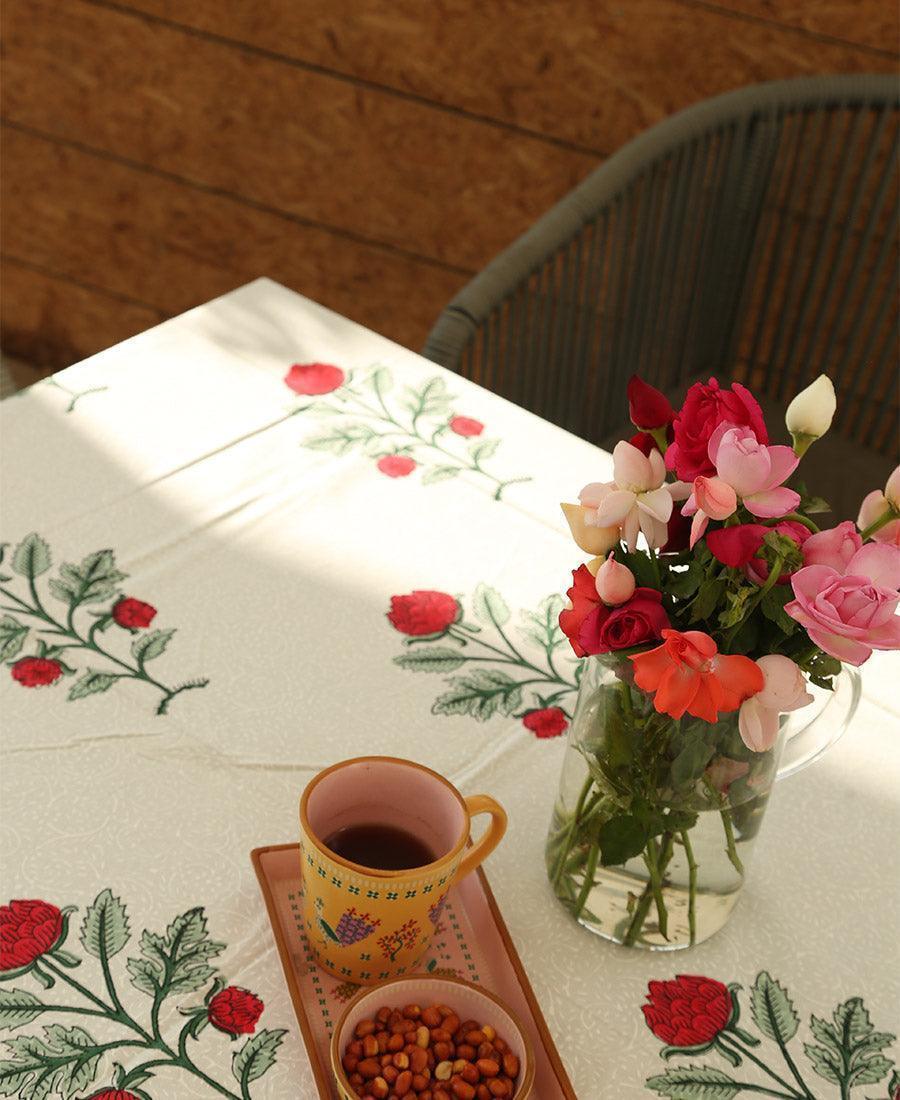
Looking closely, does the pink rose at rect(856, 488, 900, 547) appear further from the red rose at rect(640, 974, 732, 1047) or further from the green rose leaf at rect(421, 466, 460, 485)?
the green rose leaf at rect(421, 466, 460, 485)

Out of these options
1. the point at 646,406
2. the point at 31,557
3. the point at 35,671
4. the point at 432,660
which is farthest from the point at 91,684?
the point at 646,406

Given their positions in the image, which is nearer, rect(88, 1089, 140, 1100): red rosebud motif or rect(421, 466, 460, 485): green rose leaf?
rect(88, 1089, 140, 1100): red rosebud motif

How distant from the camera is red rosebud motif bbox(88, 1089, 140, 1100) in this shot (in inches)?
26.9

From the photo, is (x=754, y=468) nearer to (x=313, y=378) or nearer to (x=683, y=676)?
(x=683, y=676)

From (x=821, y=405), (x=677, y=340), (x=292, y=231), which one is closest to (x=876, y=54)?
(x=677, y=340)

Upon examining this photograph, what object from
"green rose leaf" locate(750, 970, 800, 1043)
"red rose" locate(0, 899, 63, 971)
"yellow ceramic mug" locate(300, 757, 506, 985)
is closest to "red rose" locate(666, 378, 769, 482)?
"yellow ceramic mug" locate(300, 757, 506, 985)

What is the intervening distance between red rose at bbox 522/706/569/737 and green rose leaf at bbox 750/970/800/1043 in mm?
227

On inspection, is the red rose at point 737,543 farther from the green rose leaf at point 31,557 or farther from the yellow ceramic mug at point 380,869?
the green rose leaf at point 31,557

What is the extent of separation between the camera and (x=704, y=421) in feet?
2.05

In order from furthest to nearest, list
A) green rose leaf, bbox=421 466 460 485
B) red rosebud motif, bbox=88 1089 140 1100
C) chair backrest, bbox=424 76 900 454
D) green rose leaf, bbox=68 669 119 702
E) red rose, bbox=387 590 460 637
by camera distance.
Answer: chair backrest, bbox=424 76 900 454
green rose leaf, bbox=421 466 460 485
red rose, bbox=387 590 460 637
green rose leaf, bbox=68 669 119 702
red rosebud motif, bbox=88 1089 140 1100

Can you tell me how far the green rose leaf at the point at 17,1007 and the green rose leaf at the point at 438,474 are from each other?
1.92 ft

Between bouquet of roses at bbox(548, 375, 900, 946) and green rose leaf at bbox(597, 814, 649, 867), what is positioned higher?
bouquet of roses at bbox(548, 375, 900, 946)

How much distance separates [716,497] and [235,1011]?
1.33 feet

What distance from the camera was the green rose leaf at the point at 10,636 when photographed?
94 cm
